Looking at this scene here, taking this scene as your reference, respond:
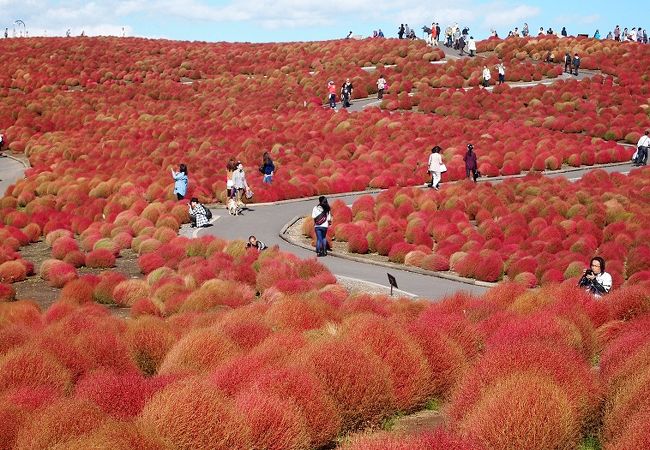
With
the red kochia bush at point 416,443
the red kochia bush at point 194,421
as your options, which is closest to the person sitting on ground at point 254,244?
the red kochia bush at point 194,421

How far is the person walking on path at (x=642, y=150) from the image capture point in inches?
1226

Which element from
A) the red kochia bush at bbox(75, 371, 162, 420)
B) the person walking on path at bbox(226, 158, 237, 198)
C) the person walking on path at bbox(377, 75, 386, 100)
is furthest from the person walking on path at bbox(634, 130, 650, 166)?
the red kochia bush at bbox(75, 371, 162, 420)

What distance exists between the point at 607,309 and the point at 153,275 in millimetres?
10212

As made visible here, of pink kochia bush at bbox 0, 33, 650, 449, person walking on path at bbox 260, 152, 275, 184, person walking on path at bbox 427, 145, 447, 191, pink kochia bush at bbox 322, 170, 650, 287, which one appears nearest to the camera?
pink kochia bush at bbox 0, 33, 650, 449

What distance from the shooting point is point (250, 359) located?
8.39 m

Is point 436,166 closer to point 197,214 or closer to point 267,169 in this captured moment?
point 267,169

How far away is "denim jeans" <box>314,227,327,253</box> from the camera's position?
65.1ft

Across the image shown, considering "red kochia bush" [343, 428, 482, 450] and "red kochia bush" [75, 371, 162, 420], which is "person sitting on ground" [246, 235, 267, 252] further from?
"red kochia bush" [343, 428, 482, 450]

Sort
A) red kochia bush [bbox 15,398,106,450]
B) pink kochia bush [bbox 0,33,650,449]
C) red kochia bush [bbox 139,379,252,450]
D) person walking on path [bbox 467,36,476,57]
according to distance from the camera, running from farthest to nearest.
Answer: person walking on path [bbox 467,36,476,57], pink kochia bush [bbox 0,33,650,449], red kochia bush [bbox 139,379,252,450], red kochia bush [bbox 15,398,106,450]

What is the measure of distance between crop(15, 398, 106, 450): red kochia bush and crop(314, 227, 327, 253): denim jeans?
13472mm

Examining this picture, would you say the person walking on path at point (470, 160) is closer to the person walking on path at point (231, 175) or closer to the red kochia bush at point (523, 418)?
the person walking on path at point (231, 175)

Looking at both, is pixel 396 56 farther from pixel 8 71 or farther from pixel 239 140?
pixel 8 71

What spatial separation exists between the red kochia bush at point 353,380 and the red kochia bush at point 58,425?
7.64 feet

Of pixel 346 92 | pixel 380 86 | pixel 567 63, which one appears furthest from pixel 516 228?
pixel 567 63
